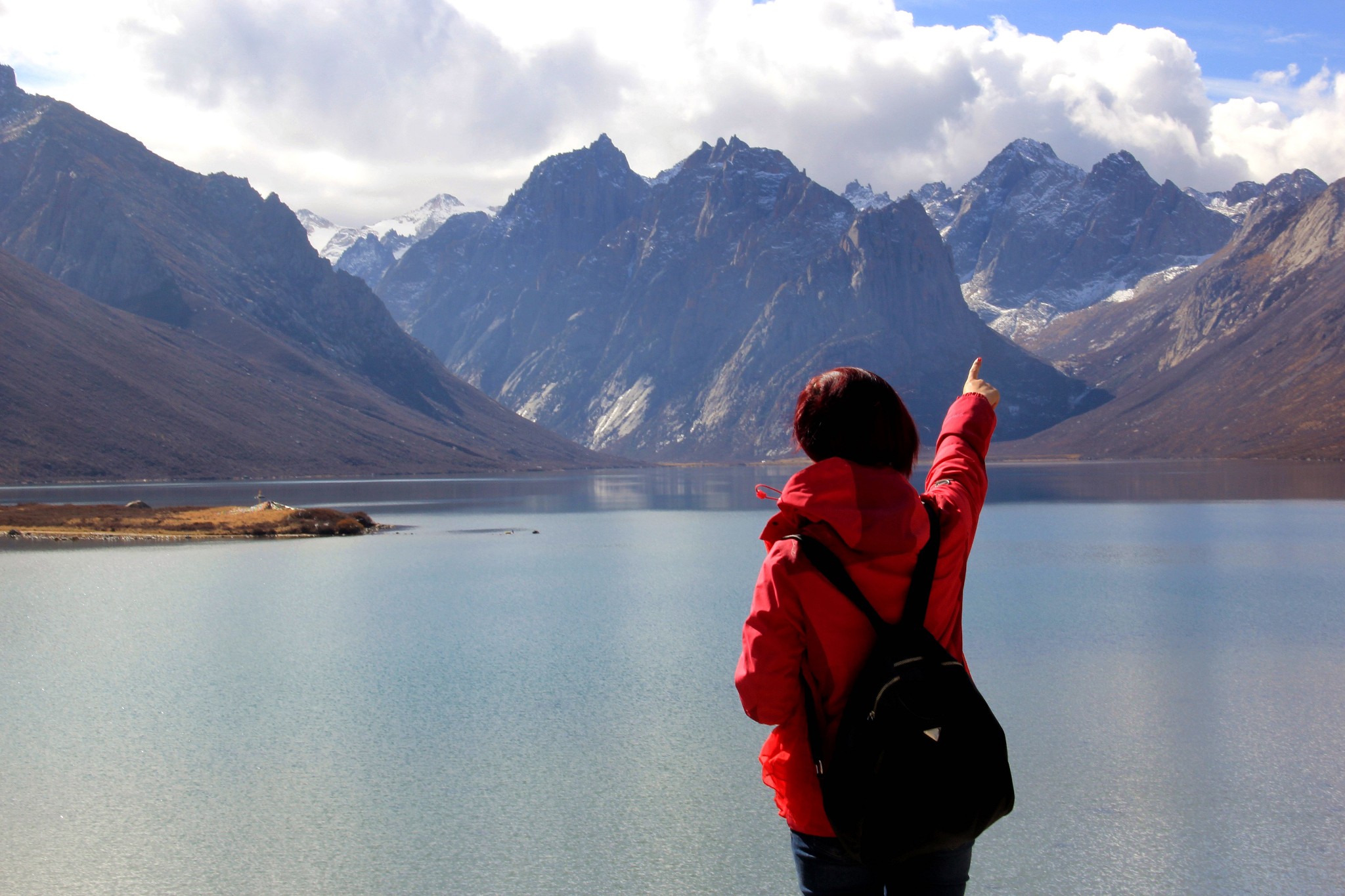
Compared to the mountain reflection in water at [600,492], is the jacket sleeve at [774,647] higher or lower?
lower

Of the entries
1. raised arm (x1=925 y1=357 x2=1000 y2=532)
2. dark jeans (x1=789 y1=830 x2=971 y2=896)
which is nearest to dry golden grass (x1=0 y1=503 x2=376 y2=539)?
raised arm (x1=925 y1=357 x2=1000 y2=532)

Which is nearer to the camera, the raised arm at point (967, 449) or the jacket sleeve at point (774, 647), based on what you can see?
the jacket sleeve at point (774, 647)

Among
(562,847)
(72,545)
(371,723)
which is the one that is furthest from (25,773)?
(72,545)

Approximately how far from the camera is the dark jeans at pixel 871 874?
6145mm

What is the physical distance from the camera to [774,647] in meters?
6.01

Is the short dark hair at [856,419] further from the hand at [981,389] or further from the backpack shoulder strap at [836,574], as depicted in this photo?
the hand at [981,389]

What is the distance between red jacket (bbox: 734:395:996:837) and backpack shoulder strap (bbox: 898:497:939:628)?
5 cm

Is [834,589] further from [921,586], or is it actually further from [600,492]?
[600,492]

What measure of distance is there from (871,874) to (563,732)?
61.0 ft

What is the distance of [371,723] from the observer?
25.0 m

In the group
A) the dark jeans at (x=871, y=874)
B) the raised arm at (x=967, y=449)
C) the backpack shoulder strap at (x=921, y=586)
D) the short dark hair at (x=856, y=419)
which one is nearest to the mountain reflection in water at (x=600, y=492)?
the raised arm at (x=967, y=449)

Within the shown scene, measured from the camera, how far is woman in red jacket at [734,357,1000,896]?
578cm

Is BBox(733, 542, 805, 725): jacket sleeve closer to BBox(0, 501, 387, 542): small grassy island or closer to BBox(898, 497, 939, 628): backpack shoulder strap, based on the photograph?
BBox(898, 497, 939, 628): backpack shoulder strap

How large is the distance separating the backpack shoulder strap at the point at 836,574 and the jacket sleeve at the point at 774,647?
0.32 feet
